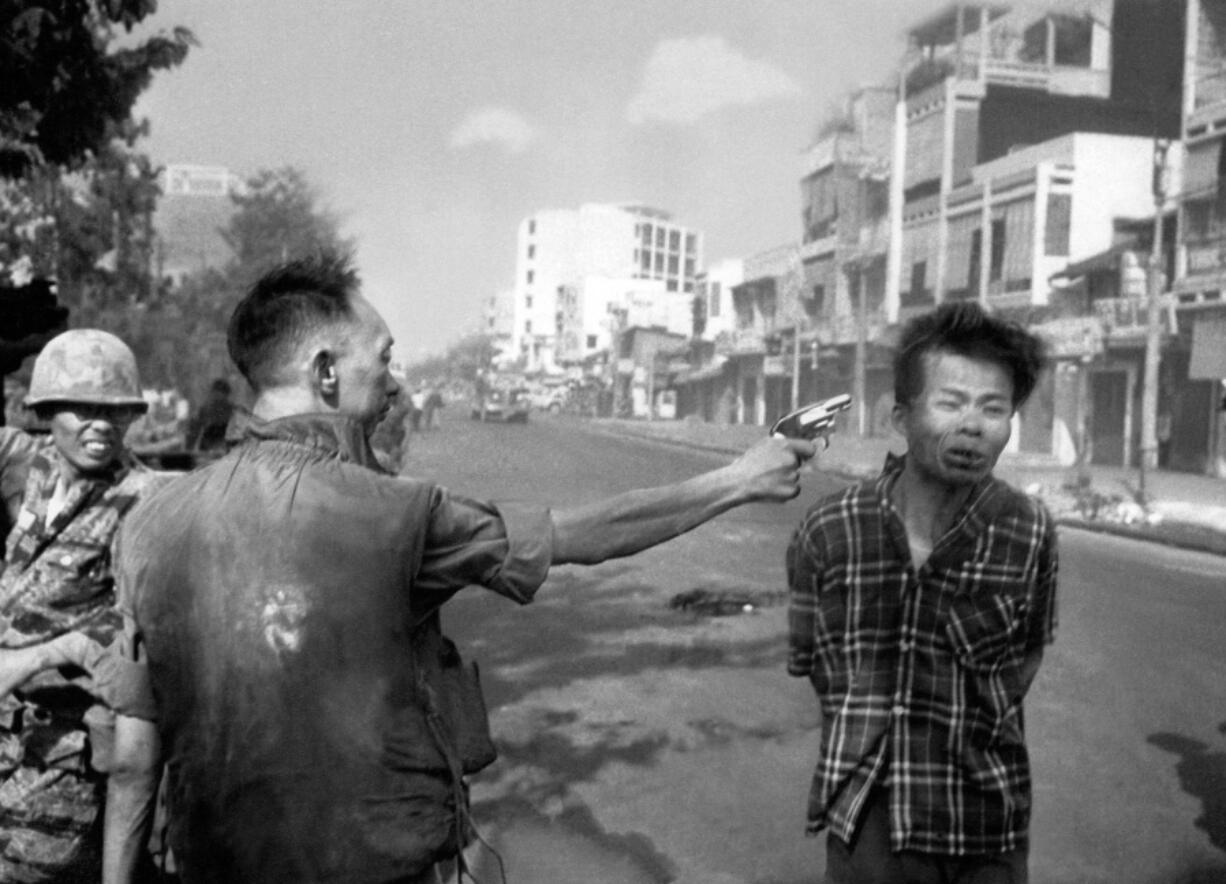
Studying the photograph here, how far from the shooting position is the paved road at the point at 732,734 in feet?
14.6

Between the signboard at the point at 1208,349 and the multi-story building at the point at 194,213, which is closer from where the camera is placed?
the signboard at the point at 1208,349

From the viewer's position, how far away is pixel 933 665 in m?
2.53

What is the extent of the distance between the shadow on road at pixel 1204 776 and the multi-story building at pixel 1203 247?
2173 centimetres

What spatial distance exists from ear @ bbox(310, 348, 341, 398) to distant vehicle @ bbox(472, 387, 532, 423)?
43580 millimetres

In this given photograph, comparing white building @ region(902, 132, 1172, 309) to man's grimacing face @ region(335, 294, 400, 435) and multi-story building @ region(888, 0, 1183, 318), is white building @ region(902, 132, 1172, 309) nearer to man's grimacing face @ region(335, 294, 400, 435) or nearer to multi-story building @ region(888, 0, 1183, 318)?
multi-story building @ region(888, 0, 1183, 318)

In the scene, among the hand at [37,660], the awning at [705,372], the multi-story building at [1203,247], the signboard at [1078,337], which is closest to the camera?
the hand at [37,660]

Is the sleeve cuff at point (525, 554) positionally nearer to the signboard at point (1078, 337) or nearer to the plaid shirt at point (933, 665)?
the plaid shirt at point (933, 665)

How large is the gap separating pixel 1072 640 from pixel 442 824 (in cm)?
743

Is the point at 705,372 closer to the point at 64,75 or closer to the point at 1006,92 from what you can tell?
the point at 1006,92

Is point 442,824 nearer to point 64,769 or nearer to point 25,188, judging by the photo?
point 64,769

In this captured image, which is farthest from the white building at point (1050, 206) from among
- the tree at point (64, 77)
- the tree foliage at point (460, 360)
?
the tree foliage at point (460, 360)

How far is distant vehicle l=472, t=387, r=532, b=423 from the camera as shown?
4656cm

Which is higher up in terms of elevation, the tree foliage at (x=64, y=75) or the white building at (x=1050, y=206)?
the white building at (x=1050, y=206)

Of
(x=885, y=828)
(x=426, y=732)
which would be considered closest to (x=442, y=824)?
(x=426, y=732)
